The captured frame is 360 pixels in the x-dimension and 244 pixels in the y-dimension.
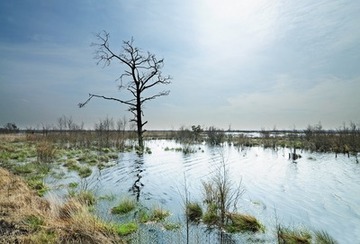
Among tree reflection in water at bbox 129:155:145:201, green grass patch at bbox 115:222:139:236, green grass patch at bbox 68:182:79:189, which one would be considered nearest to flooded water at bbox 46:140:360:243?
tree reflection in water at bbox 129:155:145:201

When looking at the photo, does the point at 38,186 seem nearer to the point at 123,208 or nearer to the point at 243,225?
the point at 123,208

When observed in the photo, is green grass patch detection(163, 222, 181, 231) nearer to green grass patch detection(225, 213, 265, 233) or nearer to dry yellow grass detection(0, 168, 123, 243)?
green grass patch detection(225, 213, 265, 233)

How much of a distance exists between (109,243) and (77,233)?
0.73m

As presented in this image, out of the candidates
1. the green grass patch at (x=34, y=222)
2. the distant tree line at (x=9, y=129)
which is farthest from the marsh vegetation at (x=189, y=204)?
the distant tree line at (x=9, y=129)

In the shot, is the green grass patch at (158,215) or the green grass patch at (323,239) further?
the green grass patch at (158,215)

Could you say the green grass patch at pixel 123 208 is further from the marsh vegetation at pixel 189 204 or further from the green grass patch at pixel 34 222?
the green grass patch at pixel 34 222

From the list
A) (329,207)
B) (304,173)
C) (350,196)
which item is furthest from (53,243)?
(304,173)

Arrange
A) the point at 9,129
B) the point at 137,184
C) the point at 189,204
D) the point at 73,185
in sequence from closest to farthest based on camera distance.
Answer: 1. the point at 189,204
2. the point at 73,185
3. the point at 137,184
4. the point at 9,129

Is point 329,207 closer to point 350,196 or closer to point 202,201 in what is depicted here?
point 350,196

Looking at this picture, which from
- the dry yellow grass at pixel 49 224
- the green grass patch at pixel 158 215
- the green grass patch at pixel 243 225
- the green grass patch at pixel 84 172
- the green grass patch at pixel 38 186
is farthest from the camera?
the green grass patch at pixel 84 172

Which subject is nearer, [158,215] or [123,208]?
[158,215]

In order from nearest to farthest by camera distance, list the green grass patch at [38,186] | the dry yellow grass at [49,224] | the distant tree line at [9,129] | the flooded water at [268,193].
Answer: the dry yellow grass at [49,224]
the flooded water at [268,193]
the green grass patch at [38,186]
the distant tree line at [9,129]

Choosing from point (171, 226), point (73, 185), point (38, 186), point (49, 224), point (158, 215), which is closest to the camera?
point (49, 224)

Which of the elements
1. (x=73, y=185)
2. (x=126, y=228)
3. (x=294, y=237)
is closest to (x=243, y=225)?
(x=294, y=237)
